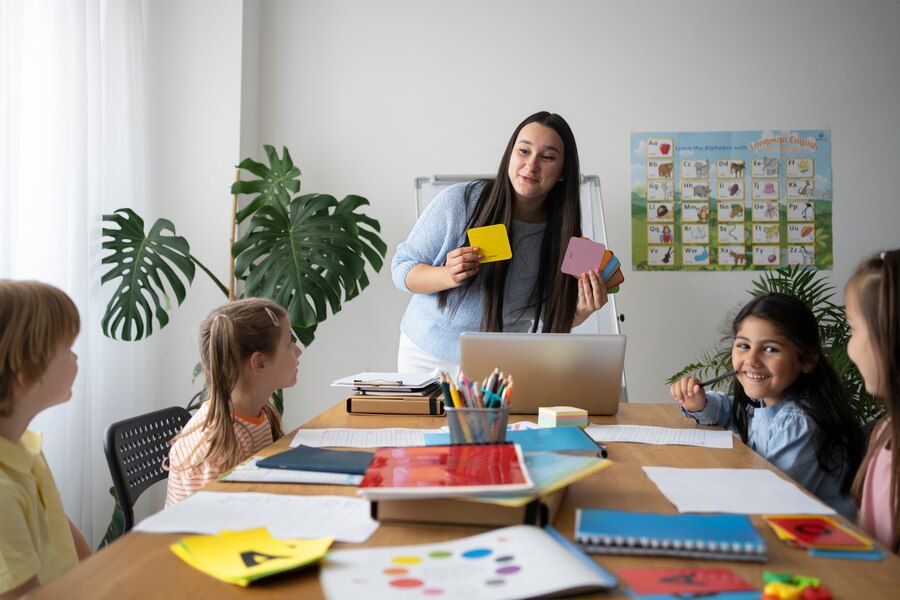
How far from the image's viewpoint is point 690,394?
1.71m

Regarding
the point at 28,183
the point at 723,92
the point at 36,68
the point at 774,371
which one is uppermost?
the point at 723,92

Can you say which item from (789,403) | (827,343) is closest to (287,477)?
(789,403)

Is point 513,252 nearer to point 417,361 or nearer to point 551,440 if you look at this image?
point 417,361

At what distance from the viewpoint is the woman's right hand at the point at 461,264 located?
82.1 inches

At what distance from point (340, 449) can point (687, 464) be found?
582 mm

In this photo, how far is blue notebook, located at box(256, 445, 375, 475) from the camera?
1.20 m

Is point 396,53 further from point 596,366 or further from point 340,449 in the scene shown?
point 340,449

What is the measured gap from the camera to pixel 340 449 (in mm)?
1397

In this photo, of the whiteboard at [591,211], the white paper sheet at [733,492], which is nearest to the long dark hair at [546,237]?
the white paper sheet at [733,492]

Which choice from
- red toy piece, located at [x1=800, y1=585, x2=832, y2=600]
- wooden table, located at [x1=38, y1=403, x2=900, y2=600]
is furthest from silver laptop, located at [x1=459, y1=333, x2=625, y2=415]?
red toy piece, located at [x1=800, y1=585, x2=832, y2=600]

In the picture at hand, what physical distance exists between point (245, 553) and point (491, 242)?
1.35 metres

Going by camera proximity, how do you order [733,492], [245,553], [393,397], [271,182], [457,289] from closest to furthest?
[245,553]
[733,492]
[393,397]
[457,289]
[271,182]

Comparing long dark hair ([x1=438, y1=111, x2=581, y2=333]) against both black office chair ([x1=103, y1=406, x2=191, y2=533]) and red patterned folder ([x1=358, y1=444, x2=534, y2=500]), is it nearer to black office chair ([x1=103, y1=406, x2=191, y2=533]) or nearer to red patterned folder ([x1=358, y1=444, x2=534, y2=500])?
black office chair ([x1=103, y1=406, x2=191, y2=533])

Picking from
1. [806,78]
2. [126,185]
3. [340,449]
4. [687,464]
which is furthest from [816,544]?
[806,78]
